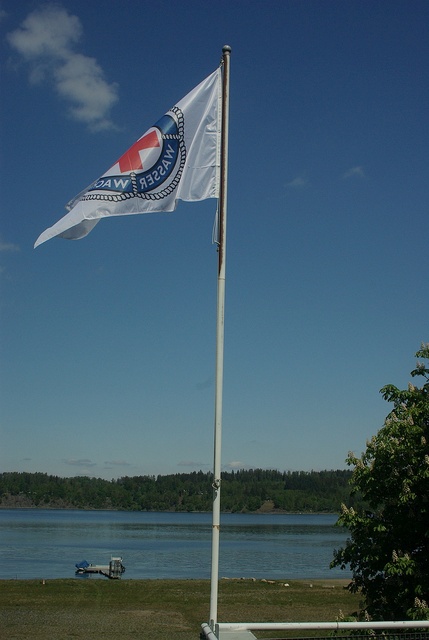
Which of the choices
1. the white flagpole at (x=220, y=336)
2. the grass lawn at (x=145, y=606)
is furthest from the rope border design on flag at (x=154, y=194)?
the grass lawn at (x=145, y=606)

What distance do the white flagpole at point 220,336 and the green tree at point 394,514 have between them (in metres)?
4.16

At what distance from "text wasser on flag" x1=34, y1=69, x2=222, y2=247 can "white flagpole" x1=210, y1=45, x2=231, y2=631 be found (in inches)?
6.5

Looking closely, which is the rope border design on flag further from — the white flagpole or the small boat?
the small boat

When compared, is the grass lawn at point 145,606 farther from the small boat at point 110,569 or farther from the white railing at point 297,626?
the white railing at point 297,626

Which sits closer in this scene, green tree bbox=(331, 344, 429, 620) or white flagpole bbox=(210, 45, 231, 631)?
white flagpole bbox=(210, 45, 231, 631)

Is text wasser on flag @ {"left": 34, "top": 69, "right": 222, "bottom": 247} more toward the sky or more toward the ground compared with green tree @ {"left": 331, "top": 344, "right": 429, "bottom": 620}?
more toward the sky

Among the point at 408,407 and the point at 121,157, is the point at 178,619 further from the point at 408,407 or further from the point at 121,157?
the point at 121,157

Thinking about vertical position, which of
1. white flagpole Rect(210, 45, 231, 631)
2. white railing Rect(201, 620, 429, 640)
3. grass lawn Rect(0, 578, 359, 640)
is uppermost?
white flagpole Rect(210, 45, 231, 631)

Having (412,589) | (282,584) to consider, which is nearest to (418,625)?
(412,589)

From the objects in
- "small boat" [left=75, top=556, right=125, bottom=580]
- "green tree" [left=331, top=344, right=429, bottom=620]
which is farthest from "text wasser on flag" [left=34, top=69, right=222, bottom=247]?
"small boat" [left=75, top=556, right=125, bottom=580]

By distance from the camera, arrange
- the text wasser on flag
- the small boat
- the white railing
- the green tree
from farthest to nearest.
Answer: the small boat < the green tree < the text wasser on flag < the white railing

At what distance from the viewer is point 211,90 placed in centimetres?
932

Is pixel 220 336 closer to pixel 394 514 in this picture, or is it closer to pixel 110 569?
pixel 394 514

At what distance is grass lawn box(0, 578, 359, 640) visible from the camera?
26.8m
